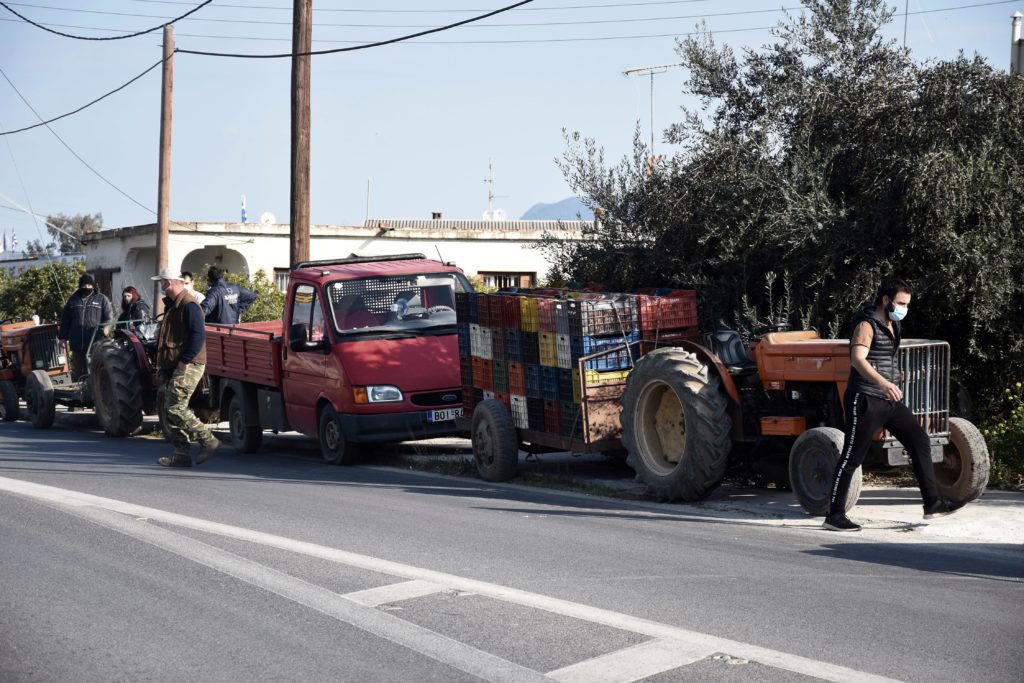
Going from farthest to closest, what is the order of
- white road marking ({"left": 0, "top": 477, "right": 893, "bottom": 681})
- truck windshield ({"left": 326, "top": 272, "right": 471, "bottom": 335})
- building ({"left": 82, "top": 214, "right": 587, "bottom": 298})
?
building ({"left": 82, "top": 214, "right": 587, "bottom": 298})
truck windshield ({"left": 326, "top": 272, "right": 471, "bottom": 335})
white road marking ({"left": 0, "top": 477, "right": 893, "bottom": 681})

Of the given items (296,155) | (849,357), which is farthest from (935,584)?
(296,155)

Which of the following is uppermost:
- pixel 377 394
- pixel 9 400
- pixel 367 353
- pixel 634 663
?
pixel 367 353

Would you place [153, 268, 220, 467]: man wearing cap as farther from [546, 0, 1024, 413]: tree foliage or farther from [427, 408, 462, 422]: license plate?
[546, 0, 1024, 413]: tree foliage

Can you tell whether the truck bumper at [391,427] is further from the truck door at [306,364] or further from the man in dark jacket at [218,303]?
the man in dark jacket at [218,303]

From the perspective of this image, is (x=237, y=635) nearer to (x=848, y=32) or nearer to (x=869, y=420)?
(x=869, y=420)

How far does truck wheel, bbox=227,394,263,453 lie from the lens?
626 inches

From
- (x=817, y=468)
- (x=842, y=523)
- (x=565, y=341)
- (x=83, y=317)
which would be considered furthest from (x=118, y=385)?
(x=842, y=523)

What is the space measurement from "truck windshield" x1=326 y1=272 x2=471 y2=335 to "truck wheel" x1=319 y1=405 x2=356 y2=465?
1028 mm

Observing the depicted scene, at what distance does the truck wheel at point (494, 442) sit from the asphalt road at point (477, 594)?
1254 millimetres

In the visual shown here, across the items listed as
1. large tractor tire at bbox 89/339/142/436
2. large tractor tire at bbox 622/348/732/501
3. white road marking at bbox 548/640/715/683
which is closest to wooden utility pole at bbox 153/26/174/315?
large tractor tire at bbox 89/339/142/436

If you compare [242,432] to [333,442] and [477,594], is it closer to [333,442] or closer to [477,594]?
[333,442]

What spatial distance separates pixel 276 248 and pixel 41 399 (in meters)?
16.5

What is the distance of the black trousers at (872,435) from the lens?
894 cm

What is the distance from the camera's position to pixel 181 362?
1361 centimetres
